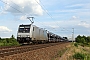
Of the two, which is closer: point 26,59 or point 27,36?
point 26,59

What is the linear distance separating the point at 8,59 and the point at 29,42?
81.0ft

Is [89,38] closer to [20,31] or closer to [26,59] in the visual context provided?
[20,31]

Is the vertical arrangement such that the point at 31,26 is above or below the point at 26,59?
above

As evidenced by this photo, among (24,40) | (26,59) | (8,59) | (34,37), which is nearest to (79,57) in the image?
(26,59)

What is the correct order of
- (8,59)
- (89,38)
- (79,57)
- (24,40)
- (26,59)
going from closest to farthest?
(8,59)
(26,59)
(79,57)
(24,40)
(89,38)

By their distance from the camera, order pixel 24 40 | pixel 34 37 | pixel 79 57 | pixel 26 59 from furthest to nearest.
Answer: pixel 34 37 → pixel 24 40 → pixel 79 57 → pixel 26 59

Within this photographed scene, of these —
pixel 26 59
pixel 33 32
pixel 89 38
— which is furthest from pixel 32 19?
pixel 89 38

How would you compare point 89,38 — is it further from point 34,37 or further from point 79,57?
point 79,57

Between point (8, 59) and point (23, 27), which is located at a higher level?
point (23, 27)

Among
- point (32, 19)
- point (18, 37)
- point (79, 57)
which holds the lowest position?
point (79, 57)

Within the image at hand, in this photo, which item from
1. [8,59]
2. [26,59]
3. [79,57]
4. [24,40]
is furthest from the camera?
[24,40]

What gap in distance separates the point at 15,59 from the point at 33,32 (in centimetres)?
2509

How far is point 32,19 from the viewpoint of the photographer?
40.7 metres

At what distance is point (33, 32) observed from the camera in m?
38.6
